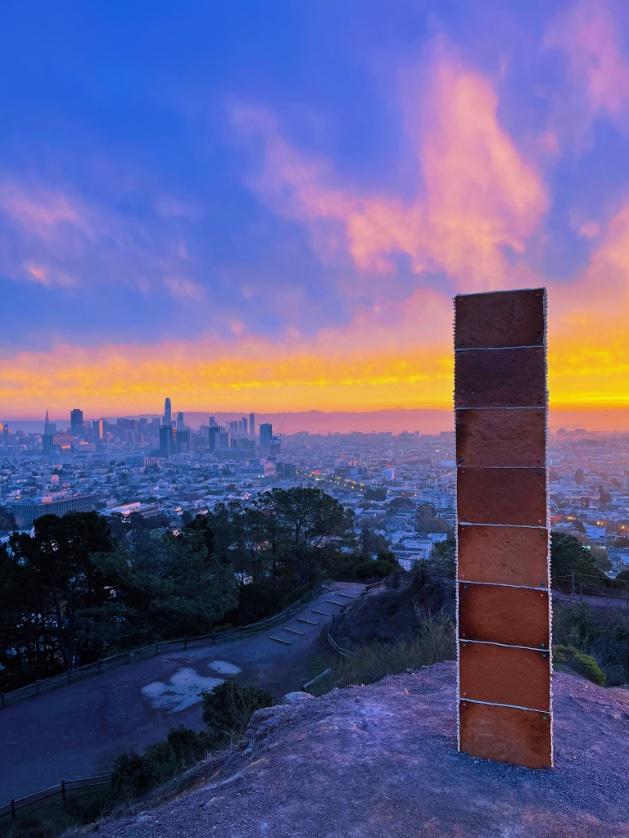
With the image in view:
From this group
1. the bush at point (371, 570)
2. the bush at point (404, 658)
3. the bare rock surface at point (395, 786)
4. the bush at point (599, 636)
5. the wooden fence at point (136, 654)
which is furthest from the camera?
the bush at point (371, 570)

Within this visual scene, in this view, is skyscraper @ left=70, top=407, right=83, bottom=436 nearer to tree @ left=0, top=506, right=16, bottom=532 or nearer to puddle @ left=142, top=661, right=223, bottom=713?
tree @ left=0, top=506, right=16, bottom=532

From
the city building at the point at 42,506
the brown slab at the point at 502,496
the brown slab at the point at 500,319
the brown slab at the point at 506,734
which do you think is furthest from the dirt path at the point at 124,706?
the city building at the point at 42,506

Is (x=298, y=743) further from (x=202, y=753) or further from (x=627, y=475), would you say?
(x=627, y=475)

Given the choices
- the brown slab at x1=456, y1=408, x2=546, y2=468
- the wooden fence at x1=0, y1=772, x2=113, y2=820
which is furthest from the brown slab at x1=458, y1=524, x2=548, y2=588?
the wooden fence at x1=0, y1=772, x2=113, y2=820

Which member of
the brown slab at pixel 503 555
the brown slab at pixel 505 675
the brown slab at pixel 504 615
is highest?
the brown slab at pixel 503 555

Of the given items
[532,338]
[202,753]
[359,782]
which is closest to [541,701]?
[359,782]

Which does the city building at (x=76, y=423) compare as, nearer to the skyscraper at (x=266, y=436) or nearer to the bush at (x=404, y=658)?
the skyscraper at (x=266, y=436)
